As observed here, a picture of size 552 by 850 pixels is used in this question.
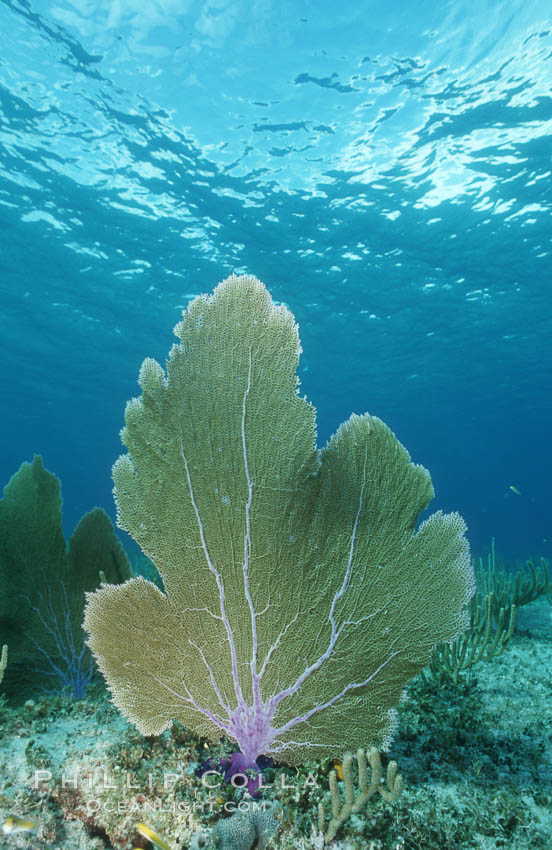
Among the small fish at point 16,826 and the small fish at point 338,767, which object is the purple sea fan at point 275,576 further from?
the small fish at point 16,826

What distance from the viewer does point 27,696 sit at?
4078mm

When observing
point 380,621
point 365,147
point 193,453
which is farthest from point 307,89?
point 380,621

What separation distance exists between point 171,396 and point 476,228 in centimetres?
1926

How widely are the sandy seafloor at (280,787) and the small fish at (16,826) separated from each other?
3 cm

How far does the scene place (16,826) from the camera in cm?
203

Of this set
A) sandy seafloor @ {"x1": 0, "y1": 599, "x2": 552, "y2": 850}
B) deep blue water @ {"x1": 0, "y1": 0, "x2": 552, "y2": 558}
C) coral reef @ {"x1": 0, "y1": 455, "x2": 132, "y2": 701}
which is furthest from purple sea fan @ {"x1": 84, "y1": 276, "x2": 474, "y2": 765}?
deep blue water @ {"x1": 0, "y1": 0, "x2": 552, "y2": 558}

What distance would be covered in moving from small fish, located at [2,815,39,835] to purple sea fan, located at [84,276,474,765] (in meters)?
0.64

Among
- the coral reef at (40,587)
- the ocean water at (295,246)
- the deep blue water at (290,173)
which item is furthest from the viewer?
the deep blue water at (290,173)

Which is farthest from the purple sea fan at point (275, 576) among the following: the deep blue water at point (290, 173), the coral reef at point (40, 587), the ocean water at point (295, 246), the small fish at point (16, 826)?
the deep blue water at point (290, 173)

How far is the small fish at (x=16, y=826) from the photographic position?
1.90m

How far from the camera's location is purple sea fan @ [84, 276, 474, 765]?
2.68 meters

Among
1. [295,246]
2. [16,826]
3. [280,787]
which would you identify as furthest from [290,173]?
[16,826]

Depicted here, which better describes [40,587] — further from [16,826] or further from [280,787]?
[280,787]

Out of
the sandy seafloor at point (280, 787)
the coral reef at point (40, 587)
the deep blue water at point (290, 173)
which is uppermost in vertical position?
the deep blue water at point (290, 173)
